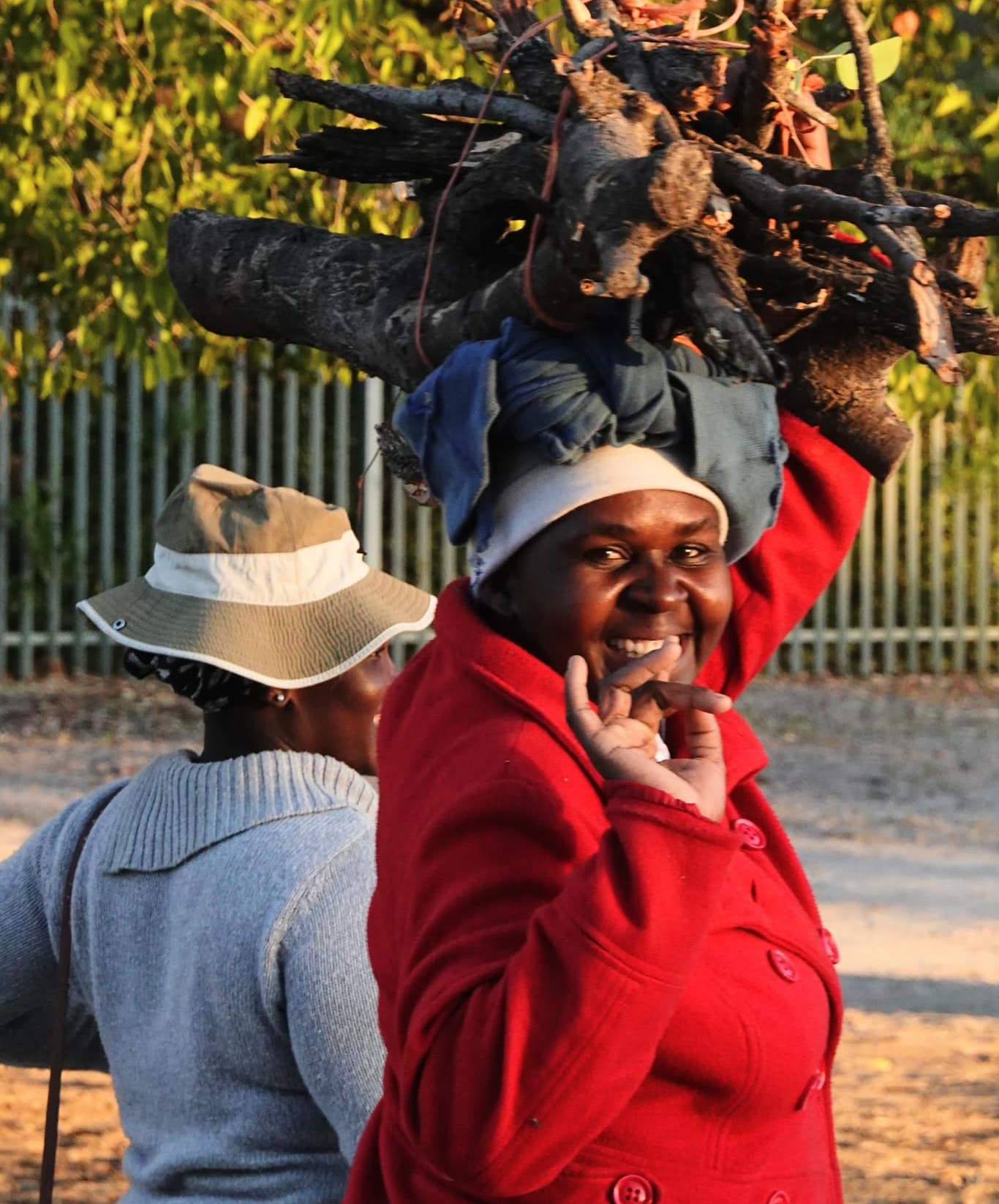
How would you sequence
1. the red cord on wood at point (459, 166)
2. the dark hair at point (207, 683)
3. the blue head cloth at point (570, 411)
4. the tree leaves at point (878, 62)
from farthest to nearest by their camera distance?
the dark hair at point (207, 683) → the tree leaves at point (878, 62) → the red cord on wood at point (459, 166) → the blue head cloth at point (570, 411)

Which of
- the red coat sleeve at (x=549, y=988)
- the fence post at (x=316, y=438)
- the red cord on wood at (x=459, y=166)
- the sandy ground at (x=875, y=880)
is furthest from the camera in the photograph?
the fence post at (x=316, y=438)

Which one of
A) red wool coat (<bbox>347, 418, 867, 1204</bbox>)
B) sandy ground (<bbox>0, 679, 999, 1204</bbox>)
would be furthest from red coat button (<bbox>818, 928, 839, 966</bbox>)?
sandy ground (<bbox>0, 679, 999, 1204</bbox>)

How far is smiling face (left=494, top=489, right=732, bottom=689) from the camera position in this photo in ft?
5.92

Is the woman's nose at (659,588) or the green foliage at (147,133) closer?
the woman's nose at (659,588)

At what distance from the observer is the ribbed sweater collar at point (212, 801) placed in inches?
94.0

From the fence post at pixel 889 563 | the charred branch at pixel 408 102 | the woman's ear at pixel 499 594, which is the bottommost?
the fence post at pixel 889 563

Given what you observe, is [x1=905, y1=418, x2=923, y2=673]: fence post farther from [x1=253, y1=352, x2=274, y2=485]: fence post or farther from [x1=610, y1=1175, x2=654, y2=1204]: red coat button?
[x1=610, y1=1175, x2=654, y2=1204]: red coat button

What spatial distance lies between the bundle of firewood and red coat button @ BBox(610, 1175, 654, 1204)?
29.7 inches

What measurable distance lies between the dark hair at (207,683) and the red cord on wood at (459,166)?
0.71 meters

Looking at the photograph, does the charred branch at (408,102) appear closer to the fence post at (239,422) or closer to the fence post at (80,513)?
the fence post at (239,422)

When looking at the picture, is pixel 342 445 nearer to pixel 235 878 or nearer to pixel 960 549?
pixel 960 549

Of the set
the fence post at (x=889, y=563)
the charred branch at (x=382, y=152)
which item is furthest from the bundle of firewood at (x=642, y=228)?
the fence post at (x=889, y=563)

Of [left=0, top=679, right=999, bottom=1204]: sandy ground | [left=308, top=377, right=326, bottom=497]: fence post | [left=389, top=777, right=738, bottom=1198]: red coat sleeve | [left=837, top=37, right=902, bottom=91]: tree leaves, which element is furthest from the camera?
[left=308, top=377, right=326, bottom=497]: fence post

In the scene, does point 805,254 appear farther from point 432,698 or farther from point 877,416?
point 432,698
